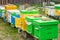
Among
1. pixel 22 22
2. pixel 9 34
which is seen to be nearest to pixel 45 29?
pixel 22 22

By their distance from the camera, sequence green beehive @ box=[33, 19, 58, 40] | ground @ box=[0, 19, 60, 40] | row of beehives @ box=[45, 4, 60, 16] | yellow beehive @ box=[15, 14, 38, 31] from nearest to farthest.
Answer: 1. green beehive @ box=[33, 19, 58, 40]
2. yellow beehive @ box=[15, 14, 38, 31]
3. ground @ box=[0, 19, 60, 40]
4. row of beehives @ box=[45, 4, 60, 16]

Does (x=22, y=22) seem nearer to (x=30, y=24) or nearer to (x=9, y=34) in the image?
(x=30, y=24)

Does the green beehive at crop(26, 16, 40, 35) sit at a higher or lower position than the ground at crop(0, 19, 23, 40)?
higher

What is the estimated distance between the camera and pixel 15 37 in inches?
209

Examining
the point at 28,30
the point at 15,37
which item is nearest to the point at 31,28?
the point at 28,30

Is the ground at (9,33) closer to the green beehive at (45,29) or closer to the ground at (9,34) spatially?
the ground at (9,34)

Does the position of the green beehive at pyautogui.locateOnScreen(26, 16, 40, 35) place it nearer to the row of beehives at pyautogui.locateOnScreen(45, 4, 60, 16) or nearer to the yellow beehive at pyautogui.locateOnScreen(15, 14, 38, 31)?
the yellow beehive at pyautogui.locateOnScreen(15, 14, 38, 31)

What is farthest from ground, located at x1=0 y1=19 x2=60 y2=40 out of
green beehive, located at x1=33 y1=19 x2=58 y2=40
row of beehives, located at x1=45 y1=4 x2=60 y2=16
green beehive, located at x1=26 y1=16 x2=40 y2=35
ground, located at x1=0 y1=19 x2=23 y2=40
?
row of beehives, located at x1=45 y1=4 x2=60 y2=16

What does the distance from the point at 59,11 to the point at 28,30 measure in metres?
2.65

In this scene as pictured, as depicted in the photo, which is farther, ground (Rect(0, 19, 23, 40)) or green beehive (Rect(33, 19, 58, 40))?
ground (Rect(0, 19, 23, 40))

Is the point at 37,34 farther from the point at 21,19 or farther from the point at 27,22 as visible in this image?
the point at 21,19

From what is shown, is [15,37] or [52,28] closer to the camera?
[52,28]

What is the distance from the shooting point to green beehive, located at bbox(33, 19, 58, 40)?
4070mm

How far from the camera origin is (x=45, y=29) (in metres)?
4.11
